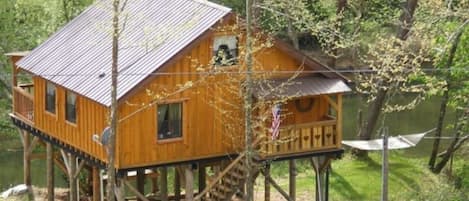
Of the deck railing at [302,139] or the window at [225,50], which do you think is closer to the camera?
the window at [225,50]

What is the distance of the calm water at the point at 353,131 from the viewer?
1609 inches

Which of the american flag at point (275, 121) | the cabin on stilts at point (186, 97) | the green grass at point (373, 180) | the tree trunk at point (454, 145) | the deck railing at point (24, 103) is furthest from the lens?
the tree trunk at point (454, 145)

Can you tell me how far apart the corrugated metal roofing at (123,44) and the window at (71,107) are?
0.63 meters

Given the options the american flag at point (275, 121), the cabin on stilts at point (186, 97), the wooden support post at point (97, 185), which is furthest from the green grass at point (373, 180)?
the american flag at point (275, 121)

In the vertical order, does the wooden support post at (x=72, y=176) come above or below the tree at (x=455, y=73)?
below

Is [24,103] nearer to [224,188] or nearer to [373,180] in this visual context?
[224,188]

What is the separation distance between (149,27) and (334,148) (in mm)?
6528

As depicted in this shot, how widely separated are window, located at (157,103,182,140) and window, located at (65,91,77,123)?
10.2ft

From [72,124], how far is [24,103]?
185 inches

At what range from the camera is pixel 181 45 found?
26594 millimetres

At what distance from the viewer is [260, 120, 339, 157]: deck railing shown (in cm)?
2766

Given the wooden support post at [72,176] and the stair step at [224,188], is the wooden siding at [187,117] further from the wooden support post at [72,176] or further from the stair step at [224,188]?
the wooden support post at [72,176]

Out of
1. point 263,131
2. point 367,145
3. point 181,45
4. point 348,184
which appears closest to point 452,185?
point 348,184

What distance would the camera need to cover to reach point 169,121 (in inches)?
1064
